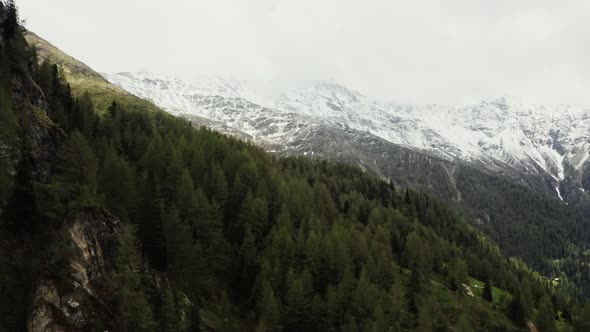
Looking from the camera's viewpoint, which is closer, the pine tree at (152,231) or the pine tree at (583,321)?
the pine tree at (152,231)

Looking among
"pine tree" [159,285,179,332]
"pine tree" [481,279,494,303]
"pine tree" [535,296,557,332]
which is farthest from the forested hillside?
"pine tree" [535,296,557,332]

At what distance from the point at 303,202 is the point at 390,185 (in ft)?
308

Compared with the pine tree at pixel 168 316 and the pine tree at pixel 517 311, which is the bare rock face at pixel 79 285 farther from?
the pine tree at pixel 517 311

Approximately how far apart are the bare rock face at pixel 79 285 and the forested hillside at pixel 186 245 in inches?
6.5

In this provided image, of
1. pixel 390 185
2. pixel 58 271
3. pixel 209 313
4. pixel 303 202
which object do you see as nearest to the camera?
pixel 58 271

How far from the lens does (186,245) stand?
58.1 metres

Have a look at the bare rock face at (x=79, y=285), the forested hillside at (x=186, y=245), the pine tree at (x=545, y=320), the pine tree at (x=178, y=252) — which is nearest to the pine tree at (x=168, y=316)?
the forested hillside at (x=186, y=245)

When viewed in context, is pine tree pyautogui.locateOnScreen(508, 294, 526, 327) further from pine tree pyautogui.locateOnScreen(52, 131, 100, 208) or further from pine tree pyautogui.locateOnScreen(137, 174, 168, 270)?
pine tree pyautogui.locateOnScreen(52, 131, 100, 208)

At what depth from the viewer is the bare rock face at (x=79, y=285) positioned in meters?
34.8

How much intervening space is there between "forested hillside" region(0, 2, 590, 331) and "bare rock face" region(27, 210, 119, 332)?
0.16 m

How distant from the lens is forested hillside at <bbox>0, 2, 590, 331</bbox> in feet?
125

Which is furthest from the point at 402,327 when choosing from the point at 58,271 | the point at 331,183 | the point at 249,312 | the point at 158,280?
the point at 331,183

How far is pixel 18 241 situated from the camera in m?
36.7

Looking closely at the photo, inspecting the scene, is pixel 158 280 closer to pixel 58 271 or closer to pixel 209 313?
pixel 209 313
